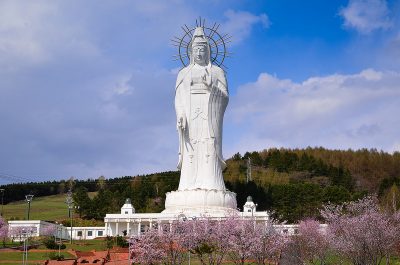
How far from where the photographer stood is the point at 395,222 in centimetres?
2950

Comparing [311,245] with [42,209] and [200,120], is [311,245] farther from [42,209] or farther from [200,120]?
[42,209]

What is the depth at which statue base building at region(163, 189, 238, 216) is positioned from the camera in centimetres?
4125

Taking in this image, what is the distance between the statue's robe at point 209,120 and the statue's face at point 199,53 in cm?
56

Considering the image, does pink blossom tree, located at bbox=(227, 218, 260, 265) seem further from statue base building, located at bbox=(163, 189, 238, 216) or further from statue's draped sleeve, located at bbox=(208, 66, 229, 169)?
statue's draped sleeve, located at bbox=(208, 66, 229, 169)

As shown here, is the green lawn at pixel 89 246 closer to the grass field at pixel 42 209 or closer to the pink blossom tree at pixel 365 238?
the pink blossom tree at pixel 365 238

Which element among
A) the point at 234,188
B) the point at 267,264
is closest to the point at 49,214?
the point at 234,188

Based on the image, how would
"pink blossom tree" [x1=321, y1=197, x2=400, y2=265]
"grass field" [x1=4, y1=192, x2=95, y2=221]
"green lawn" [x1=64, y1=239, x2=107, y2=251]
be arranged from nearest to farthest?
1. "pink blossom tree" [x1=321, y1=197, x2=400, y2=265]
2. "green lawn" [x1=64, y1=239, x2=107, y2=251]
3. "grass field" [x1=4, y1=192, x2=95, y2=221]

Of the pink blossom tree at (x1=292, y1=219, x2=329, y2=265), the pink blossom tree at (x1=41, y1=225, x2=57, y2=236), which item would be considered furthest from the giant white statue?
the pink blossom tree at (x1=292, y1=219, x2=329, y2=265)

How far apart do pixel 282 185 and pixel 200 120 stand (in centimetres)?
1653

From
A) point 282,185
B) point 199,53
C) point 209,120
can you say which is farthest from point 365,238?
point 282,185

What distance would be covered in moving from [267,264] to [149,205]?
32109 mm

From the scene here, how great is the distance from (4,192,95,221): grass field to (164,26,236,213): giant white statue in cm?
2893

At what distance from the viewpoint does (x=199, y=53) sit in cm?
4572

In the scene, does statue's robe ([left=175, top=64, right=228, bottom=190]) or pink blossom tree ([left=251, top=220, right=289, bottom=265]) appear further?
statue's robe ([left=175, top=64, right=228, bottom=190])
